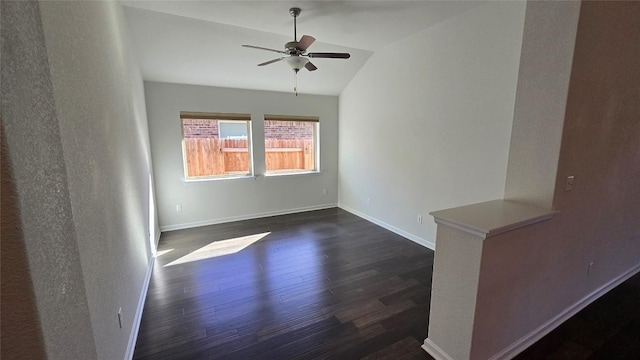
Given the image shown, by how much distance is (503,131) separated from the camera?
2.64 m

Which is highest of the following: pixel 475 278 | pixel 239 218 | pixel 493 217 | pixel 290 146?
pixel 290 146

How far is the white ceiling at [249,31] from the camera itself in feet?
8.89

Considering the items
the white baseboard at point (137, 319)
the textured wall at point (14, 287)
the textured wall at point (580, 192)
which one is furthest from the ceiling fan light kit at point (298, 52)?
the white baseboard at point (137, 319)

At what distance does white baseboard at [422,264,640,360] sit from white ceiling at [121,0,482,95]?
2.93 meters

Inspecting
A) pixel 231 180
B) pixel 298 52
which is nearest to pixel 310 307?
pixel 298 52

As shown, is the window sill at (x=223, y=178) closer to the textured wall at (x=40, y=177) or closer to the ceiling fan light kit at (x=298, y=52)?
the ceiling fan light kit at (x=298, y=52)

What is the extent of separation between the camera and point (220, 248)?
3.63 meters

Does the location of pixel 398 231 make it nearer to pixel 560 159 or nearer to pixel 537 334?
pixel 537 334

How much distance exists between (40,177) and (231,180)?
416 cm

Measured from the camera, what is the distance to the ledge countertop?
1.48 meters

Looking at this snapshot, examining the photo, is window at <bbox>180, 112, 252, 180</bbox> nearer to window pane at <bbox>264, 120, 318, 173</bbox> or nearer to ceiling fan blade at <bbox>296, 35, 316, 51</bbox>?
window pane at <bbox>264, 120, 318, 173</bbox>

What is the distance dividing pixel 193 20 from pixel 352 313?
11.3 ft

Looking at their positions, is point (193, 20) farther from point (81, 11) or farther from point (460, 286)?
point (460, 286)

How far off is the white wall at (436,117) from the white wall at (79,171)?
126 inches
